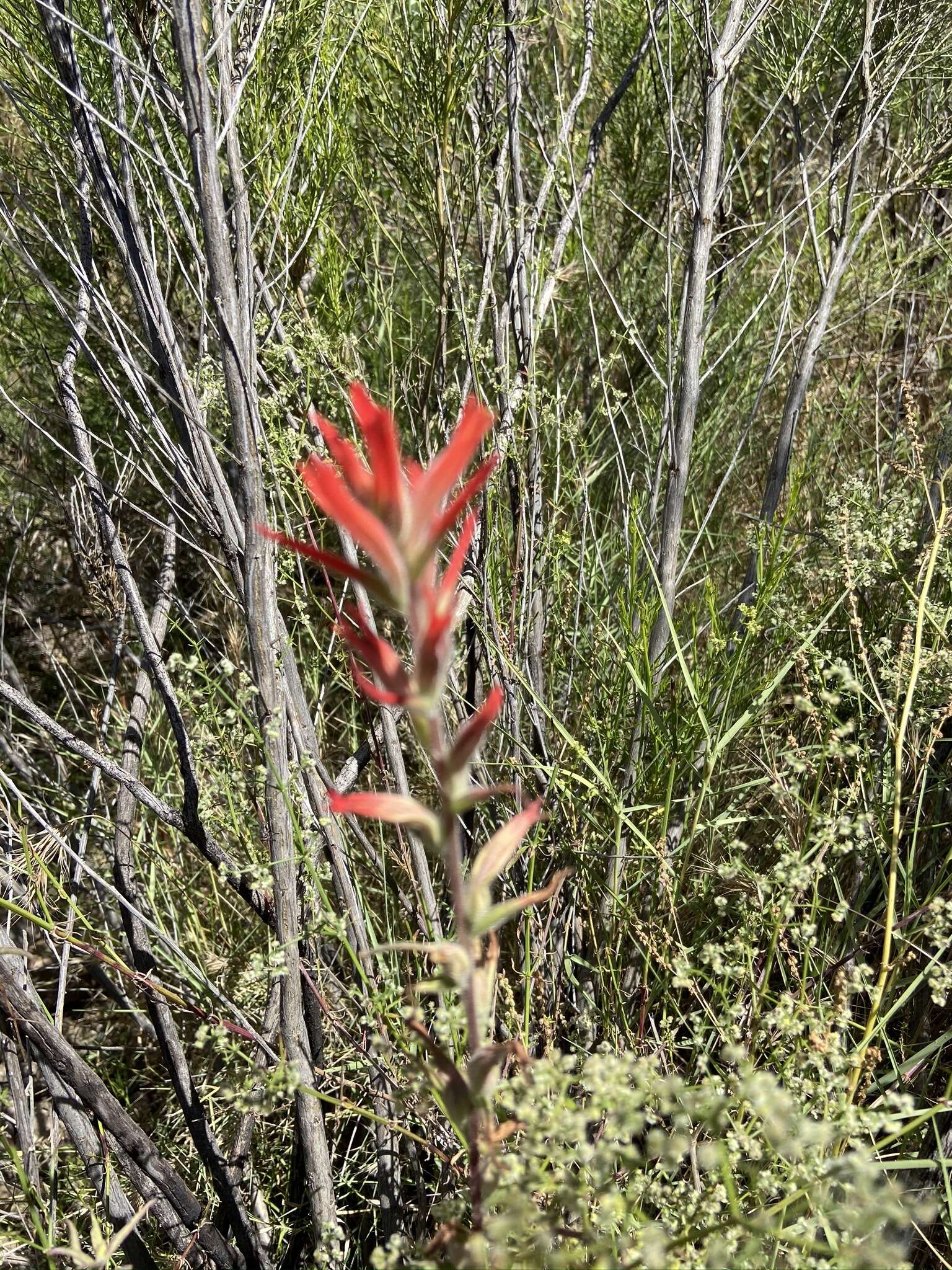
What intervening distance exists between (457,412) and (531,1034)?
48.8 inches

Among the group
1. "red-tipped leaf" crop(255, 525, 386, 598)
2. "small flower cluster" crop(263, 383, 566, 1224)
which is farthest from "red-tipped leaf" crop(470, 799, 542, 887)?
"red-tipped leaf" crop(255, 525, 386, 598)

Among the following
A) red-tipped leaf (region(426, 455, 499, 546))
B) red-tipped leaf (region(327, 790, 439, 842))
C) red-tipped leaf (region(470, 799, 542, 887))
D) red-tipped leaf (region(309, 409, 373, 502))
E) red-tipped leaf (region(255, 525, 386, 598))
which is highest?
red-tipped leaf (region(309, 409, 373, 502))

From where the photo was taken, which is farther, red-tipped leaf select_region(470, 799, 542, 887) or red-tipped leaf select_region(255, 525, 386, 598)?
red-tipped leaf select_region(470, 799, 542, 887)

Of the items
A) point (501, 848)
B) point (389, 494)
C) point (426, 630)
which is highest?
point (389, 494)

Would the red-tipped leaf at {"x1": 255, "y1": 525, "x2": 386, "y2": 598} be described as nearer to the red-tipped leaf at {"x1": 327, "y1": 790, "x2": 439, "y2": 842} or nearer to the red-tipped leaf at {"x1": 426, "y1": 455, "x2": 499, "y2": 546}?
the red-tipped leaf at {"x1": 426, "y1": 455, "x2": 499, "y2": 546}

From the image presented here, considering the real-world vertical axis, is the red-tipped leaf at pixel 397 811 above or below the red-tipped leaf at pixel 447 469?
below

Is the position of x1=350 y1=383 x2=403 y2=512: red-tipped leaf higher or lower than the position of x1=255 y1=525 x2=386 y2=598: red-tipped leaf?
higher

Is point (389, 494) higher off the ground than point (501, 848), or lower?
higher

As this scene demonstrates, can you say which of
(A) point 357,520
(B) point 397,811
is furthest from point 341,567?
(B) point 397,811

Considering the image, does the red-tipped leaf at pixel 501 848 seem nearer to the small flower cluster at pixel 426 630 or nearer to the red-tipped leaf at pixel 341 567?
the small flower cluster at pixel 426 630

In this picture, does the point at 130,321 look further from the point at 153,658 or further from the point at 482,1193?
the point at 482,1193

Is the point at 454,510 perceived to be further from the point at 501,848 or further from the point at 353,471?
the point at 501,848

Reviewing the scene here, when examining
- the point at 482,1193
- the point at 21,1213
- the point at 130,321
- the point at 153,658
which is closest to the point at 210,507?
the point at 153,658

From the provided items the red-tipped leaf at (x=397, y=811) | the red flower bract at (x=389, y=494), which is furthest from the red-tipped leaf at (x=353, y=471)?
the red-tipped leaf at (x=397, y=811)
